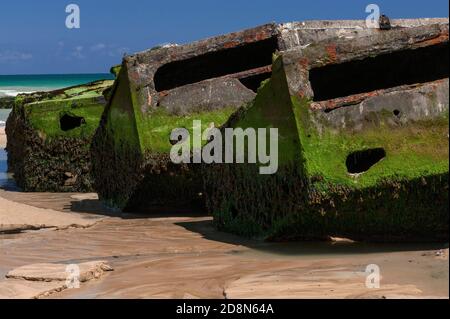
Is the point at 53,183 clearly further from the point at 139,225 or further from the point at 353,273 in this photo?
the point at 353,273

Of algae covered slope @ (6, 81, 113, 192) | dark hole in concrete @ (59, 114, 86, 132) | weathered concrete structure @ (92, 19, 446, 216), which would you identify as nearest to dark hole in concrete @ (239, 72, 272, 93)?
weathered concrete structure @ (92, 19, 446, 216)

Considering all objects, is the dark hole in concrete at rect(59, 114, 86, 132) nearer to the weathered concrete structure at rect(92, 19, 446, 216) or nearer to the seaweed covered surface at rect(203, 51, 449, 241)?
the weathered concrete structure at rect(92, 19, 446, 216)

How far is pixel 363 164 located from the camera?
5582mm

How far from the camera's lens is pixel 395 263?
5098 mm

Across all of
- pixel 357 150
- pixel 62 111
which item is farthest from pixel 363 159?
pixel 62 111

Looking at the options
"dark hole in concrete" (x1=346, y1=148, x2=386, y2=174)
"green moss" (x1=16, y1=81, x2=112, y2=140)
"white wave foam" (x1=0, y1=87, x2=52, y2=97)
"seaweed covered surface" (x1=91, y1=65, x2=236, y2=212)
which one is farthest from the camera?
"white wave foam" (x1=0, y1=87, x2=52, y2=97)

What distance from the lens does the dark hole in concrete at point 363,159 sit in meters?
5.38

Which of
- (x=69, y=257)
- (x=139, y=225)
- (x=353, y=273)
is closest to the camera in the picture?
(x=353, y=273)

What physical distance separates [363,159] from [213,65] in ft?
9.38

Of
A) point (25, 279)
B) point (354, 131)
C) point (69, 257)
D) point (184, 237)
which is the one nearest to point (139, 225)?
point (184, 237)

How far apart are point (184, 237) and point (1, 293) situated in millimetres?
1944

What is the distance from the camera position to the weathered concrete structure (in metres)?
7.34

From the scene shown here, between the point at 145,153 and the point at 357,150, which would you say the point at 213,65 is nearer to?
the point at 145,153

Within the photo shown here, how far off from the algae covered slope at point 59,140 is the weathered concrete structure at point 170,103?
1659mm
